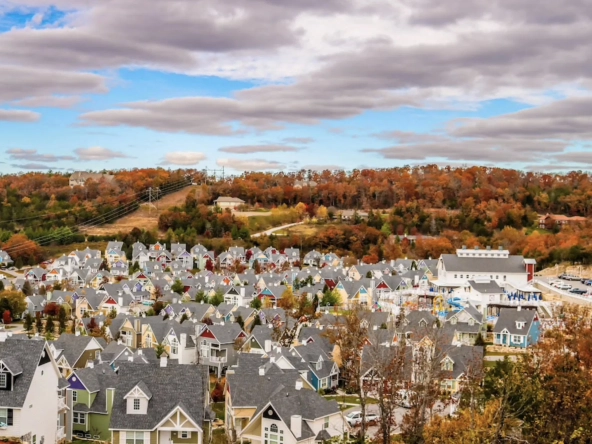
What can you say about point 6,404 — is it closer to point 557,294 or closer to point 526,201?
point 557,294

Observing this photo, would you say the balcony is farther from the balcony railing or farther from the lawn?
the lawn

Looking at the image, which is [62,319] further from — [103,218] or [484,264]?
[103,218]

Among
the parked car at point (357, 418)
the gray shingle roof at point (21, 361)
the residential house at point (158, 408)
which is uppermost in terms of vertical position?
the gray shingle roof at point (21, 361)

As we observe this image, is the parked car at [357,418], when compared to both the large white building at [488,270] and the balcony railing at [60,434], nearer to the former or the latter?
the balcony railing at [60,434]

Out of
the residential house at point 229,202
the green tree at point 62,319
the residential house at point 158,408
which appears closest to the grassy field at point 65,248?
the residential house at point 229,202

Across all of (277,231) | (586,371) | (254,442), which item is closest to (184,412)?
(254,442)

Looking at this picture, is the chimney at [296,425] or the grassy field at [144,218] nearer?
the chimney at [296,425]
